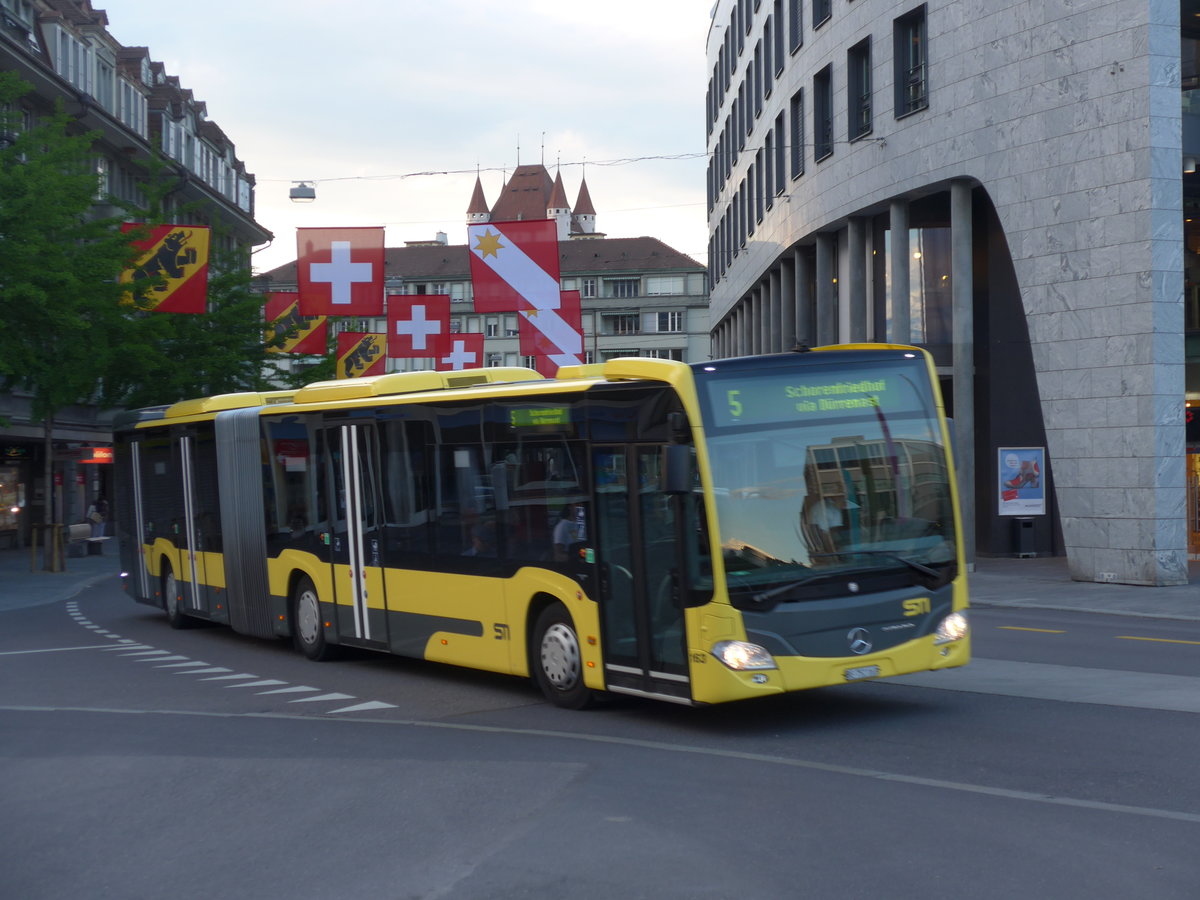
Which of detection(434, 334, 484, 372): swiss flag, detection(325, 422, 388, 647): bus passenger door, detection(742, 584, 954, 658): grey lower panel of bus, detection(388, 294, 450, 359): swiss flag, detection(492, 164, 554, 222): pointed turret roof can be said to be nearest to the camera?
detection(742, 584, 954, 658): grey lower panel of bus

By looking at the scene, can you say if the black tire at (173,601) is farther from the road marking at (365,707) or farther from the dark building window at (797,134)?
the dark building window at (797,134)

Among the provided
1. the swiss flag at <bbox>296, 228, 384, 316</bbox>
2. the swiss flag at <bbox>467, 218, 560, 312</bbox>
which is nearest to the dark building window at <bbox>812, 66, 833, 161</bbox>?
the swiss flag at <bbox>467, 218, 560, 312</bbox>

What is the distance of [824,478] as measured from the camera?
10008 mm

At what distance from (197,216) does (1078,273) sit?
4586 centimetres

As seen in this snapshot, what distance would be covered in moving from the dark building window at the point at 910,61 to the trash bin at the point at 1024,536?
879 cm

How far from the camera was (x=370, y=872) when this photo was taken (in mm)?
6398

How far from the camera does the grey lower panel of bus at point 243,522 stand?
16.9 meters

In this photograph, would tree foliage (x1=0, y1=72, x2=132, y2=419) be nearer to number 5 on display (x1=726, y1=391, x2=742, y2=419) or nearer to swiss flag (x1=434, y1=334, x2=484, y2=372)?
swiss flag (x1=434, y1=334, x2=484, y2=372)

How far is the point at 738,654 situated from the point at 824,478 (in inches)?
51.5

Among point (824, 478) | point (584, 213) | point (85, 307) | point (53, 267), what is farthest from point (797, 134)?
point (584, 213)

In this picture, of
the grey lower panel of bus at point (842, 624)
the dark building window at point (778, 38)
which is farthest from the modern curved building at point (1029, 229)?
the grey lower panel of bus at point (842, 624)

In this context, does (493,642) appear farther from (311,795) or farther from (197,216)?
(197,216)

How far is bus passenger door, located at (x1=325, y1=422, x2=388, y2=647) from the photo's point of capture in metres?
14.1

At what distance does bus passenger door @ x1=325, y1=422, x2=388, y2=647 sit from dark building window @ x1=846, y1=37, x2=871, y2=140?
2062cm
